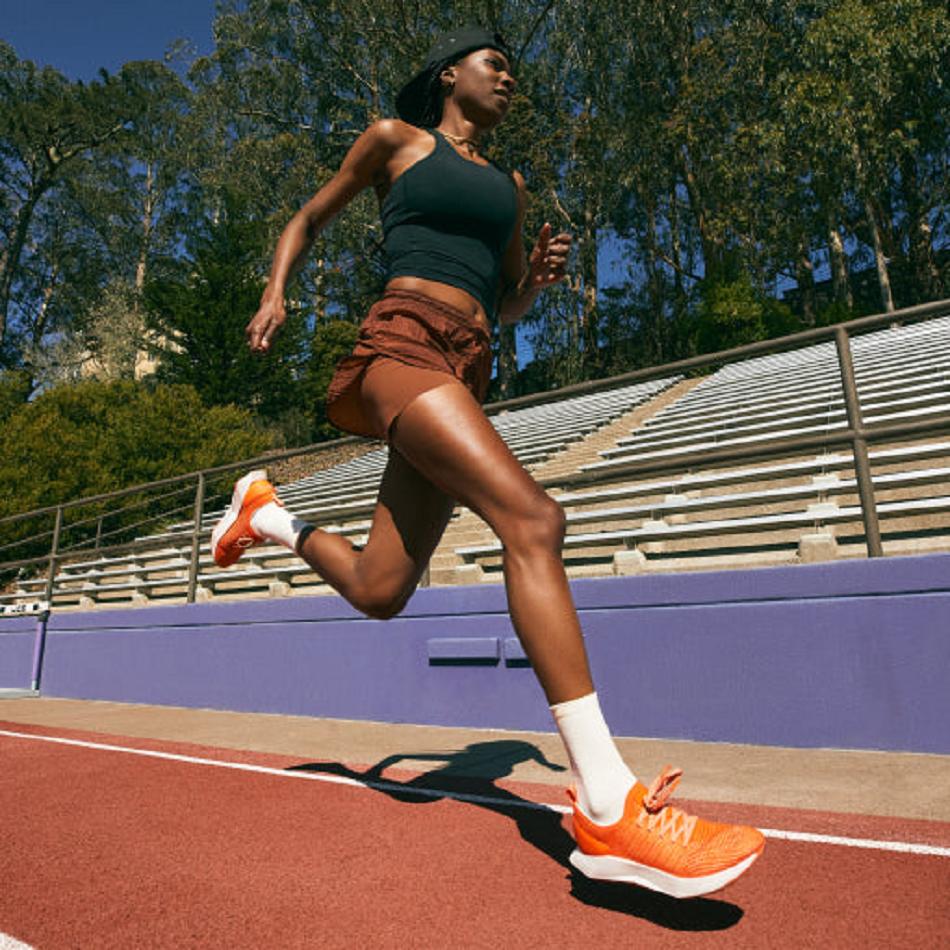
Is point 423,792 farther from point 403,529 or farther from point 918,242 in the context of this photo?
point 918,242

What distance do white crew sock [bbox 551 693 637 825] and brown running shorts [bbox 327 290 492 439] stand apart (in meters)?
0.74

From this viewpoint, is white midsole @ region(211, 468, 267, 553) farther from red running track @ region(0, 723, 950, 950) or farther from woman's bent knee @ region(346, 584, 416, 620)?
red running track @ region(0, 723, 950, 950)

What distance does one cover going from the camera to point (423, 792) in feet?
8.63

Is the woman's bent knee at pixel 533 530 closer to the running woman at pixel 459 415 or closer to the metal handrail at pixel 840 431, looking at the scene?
the running woman at pixel 459 415

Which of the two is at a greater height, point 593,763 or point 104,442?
point 104,442

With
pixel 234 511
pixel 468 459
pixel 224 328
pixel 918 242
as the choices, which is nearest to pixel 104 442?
pixel 224 328

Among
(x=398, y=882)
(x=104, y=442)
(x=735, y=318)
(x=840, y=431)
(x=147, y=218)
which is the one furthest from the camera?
(x=147, y=218)

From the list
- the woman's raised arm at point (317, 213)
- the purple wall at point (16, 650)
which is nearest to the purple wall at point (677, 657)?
the woman's raised arm at point (317, 213)

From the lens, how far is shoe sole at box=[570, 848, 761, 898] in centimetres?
141

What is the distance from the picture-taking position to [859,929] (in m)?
1.43

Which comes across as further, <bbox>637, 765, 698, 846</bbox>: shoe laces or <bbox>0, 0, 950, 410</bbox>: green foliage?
<bbox>0, 0, 950, 410</bbox>: green foliage

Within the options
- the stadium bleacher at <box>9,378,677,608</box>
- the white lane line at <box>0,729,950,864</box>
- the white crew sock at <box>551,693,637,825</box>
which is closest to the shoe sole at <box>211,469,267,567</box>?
the white lane line at <box>0,729,950,864</box>

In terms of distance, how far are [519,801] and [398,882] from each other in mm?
770

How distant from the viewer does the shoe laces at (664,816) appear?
146 cm
